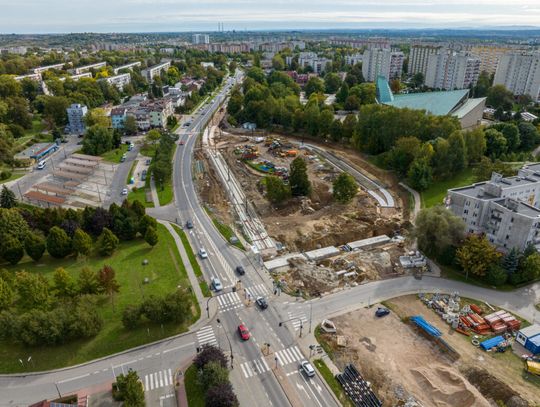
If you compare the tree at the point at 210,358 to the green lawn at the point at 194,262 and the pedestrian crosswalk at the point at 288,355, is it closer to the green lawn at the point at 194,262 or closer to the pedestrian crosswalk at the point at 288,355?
the pedestrian crosswalk at the point at 288,355

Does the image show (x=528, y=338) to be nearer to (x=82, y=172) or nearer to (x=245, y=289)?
(x=245, y=289)

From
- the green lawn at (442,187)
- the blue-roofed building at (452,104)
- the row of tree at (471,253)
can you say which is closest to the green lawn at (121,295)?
the row of tree at (471,253)

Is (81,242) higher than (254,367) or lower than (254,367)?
higher

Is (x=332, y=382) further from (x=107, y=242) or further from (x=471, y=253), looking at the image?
(x=107, y=242)


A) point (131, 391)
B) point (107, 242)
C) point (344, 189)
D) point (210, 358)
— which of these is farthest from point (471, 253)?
point (107, 242)

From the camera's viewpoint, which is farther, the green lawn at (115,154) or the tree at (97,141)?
the tree at (97,141)
